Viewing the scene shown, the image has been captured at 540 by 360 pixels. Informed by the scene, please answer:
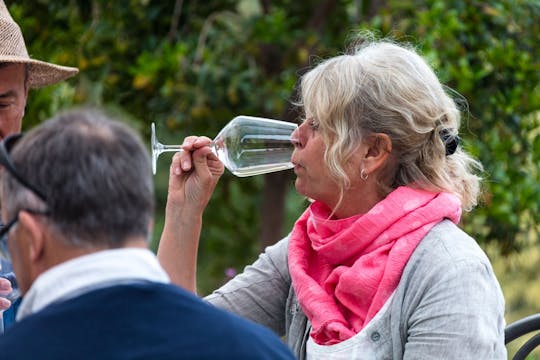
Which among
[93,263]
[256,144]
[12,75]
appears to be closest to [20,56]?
[12,75]

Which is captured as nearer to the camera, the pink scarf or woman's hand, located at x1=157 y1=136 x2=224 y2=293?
the pink scarf

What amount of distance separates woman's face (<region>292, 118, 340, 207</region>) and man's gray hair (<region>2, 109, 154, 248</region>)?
106cm

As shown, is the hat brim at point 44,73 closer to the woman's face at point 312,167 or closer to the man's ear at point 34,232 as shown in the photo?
the woman's face at point 312,167

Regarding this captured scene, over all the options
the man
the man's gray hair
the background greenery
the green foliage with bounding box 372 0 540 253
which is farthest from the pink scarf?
the green foliage with bounding box 372 0 540 253

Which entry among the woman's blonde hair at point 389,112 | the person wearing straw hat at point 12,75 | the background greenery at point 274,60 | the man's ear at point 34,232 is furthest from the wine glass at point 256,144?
the background greenery at point 274,60

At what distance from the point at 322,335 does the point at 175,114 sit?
2894 millimetres

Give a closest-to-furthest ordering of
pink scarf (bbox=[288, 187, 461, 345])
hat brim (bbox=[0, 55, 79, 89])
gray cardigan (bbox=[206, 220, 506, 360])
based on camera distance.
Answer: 1. gray cardigan (bbox=[206, 220, 506, 360])
2. pink scarf (bbox=[288, 187, 461, 345])
3. hat brim (bbox=[0, 55, 79, 89])

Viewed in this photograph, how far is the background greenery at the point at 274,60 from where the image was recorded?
513 centimetres

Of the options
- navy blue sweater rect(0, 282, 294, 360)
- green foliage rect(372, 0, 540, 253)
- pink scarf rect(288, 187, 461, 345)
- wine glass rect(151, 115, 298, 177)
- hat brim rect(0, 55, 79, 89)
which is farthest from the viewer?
green foliage rect(372, 0, 540, 253)

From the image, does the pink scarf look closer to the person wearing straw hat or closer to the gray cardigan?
the gray cardigan

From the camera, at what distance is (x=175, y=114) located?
18.2 feet

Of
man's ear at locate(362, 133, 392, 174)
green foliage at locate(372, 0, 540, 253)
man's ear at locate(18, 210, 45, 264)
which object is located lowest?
green foliage at locate(372, 0, 540, 253)

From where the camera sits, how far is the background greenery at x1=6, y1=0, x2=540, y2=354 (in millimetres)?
5133

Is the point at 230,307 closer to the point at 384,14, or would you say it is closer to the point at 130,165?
the point at 130,165
